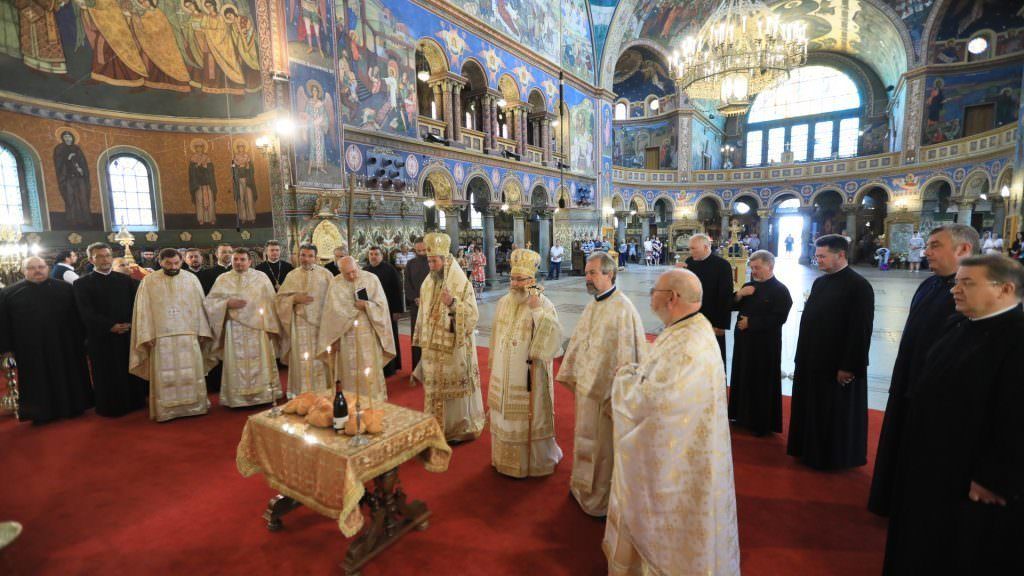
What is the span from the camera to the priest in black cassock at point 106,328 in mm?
5156

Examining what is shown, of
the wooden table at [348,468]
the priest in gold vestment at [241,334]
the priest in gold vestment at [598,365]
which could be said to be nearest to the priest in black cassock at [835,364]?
the priest in gold vestment at [598,365]

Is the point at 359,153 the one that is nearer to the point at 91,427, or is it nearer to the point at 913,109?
the point at 91,427

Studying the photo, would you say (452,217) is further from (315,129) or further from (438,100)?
(315,129)

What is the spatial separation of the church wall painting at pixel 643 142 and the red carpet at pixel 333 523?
28.2m

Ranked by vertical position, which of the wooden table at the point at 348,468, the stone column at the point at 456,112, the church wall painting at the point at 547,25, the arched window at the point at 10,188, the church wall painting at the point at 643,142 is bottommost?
the wooden table at the point at 348,468

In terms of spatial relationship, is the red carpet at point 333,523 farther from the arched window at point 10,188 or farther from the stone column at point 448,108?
the stone column at point 448,108

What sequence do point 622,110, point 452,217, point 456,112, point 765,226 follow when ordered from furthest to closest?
point 622,110, point 765,226, point 452,217, point 456,112

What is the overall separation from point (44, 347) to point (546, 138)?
1754cm

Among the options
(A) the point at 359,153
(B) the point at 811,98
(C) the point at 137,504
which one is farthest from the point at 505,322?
(B) the point at 811,98

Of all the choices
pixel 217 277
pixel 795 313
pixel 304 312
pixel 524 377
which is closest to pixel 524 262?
pixel 524 377

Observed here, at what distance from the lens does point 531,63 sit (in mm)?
18406

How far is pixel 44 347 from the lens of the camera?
5184 mm

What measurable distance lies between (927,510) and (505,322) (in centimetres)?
266

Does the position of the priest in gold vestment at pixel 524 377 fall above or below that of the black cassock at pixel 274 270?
below
